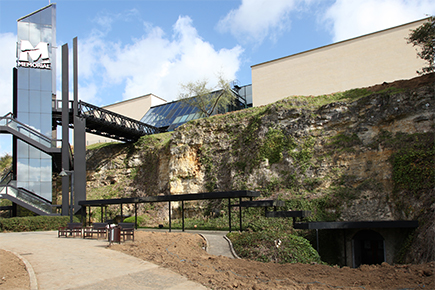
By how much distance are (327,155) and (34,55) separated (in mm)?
25812

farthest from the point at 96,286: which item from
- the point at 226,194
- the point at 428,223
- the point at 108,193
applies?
the point at 108,193

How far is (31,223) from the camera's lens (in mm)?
22297

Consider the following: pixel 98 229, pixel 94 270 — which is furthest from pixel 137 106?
pixel 94 270

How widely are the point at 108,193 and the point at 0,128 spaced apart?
1101 cm

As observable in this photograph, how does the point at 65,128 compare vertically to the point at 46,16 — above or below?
below

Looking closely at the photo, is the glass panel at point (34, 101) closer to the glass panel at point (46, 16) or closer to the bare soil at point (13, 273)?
the glass panel at point (46, 16)

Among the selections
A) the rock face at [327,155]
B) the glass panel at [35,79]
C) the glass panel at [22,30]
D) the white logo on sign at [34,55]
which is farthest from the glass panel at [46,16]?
the rock face at [327,155]

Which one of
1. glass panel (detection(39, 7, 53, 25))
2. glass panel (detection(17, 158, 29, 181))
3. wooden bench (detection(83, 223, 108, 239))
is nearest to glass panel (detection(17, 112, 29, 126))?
glass panel (detection(17, 158, 29, 181))

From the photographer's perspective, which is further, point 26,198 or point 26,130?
point 26,130

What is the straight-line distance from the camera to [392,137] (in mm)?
20234


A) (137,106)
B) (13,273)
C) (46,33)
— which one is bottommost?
(13,273)

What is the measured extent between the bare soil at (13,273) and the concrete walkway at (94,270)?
1.01 feet

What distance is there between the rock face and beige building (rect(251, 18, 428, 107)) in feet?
17.1

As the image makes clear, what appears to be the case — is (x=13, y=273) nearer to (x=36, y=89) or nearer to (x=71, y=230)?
(x=71, y=230)
